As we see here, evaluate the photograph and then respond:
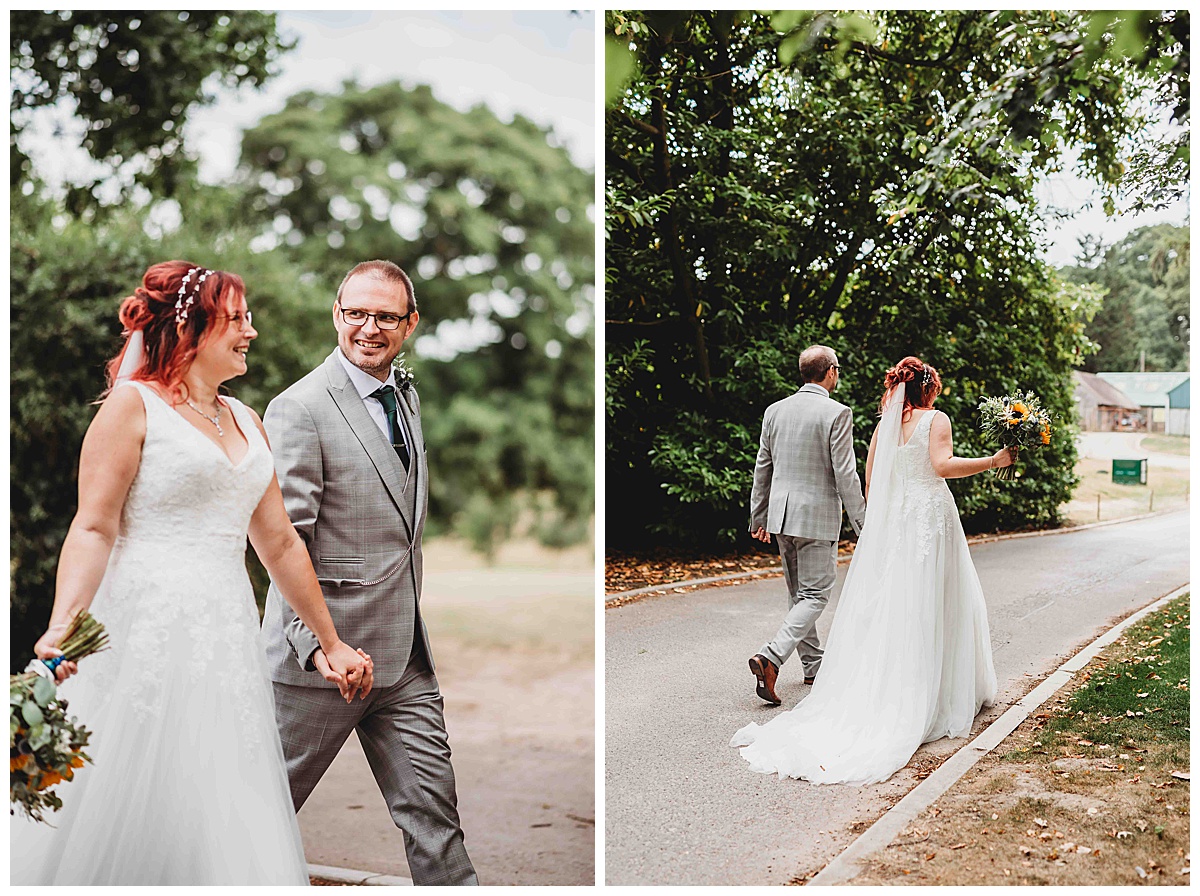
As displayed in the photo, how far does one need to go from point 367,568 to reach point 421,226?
5.76 metres

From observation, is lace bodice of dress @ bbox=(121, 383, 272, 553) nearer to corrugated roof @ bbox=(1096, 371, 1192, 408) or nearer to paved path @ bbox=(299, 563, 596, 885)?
paved path @ bbox=(299, 563, 596, 885)

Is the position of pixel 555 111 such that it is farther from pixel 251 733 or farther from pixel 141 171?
pixel 251 733

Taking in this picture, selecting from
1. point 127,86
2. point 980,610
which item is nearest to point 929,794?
point 980,610

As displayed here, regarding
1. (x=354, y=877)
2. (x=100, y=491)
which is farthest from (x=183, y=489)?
(x=354, y=877)

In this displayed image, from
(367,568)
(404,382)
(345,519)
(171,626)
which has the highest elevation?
(404,382)

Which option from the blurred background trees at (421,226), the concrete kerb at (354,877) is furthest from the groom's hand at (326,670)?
the blurred background trees at (421,226)

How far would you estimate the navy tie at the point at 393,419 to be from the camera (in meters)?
2.79

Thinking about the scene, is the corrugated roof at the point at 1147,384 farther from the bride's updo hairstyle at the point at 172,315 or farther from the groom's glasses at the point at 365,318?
the bride's updo hairstyle at the point at 172,315

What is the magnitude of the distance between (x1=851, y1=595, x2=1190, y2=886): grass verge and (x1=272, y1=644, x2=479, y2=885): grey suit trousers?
3.73ft

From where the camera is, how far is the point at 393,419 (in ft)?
9.15

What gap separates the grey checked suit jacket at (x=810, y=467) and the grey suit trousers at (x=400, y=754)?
1.32m

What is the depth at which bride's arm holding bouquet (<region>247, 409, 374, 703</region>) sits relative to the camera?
2.64m

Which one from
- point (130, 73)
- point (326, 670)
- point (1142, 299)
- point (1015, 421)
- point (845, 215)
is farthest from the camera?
point (130, 73)

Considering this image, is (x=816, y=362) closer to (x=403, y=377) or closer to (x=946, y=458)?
(x=946, y=458)
